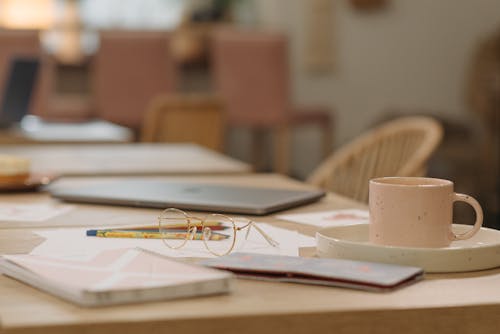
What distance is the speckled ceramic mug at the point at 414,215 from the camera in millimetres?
848

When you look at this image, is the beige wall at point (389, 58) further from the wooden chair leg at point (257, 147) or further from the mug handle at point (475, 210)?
the mug handle at point (475, 210)

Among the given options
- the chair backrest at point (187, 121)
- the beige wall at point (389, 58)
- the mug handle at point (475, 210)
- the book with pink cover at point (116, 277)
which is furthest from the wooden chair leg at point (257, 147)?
the book with pink cover at point (116, 277)

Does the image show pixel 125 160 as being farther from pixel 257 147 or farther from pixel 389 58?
pixel 389 58

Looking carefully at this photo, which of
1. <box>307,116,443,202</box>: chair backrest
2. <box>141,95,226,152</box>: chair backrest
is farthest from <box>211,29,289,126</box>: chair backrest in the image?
<box>307,116,443,202</box>: chair backrest

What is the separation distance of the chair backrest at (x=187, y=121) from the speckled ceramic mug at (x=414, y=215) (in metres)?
2.49

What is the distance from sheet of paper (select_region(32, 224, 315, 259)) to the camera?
0.91 meters

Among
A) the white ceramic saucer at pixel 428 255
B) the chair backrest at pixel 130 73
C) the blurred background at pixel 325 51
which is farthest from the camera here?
the blurred background at pixel 325 51

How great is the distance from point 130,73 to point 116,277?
4.77m

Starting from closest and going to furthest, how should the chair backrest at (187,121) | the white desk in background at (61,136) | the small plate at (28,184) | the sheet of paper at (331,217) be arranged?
the sheet of paper at (331,217) → the small plate at (28,184) → the white desk in background at (61,136) → the chair backrest at (187,121)

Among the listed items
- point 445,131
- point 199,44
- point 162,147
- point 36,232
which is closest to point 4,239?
point 36,232

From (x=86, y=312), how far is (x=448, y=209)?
0.38m

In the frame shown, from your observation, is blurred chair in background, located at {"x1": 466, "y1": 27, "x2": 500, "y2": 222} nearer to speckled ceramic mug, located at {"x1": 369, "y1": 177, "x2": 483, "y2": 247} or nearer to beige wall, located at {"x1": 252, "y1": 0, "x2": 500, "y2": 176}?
beige wall, located at {"x1": 252, "y1": 0, "x2": 500, "y2": 176}

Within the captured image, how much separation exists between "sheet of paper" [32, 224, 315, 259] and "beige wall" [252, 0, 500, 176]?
233 inches

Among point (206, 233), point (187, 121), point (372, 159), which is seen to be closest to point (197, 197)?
point (206, 233)
